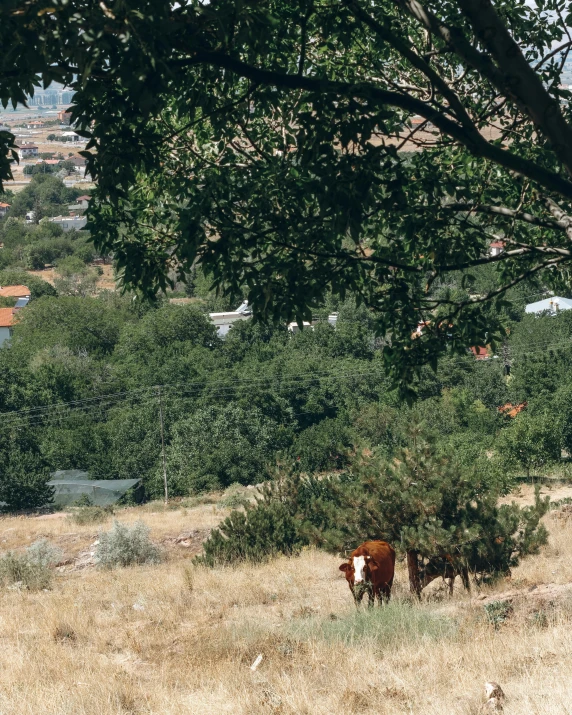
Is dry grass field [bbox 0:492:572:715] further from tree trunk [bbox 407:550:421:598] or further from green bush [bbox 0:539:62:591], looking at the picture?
green bush [bbox 0:539:62:591]

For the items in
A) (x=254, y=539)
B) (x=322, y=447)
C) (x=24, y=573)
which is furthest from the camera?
(x=322, y=447)

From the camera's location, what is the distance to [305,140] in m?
5.12

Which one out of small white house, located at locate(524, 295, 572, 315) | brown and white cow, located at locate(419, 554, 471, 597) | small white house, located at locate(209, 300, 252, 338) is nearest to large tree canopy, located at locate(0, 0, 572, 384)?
brown and white cow, located at locate(419, 554, 471, 597)

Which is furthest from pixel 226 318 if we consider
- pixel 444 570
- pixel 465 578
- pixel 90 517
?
pixel 465 578

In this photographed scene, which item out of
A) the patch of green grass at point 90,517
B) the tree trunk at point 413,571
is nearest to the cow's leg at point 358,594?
the tree trunk at point 413,571

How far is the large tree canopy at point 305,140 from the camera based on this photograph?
431cm

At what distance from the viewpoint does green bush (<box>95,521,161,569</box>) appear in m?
15.6

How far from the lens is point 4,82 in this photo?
175 inches

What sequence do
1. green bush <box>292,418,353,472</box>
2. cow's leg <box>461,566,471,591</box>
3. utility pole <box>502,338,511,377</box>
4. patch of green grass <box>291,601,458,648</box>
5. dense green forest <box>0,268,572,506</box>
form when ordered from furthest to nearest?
utility pole <box>502,338,511,377</box>
green bush <box>292,418,353,472</box>
dense green forest <box>0,268,572,506</box>
cow's leg <box>461,566,471,591</box>
patch of green grass <box>291,601,458,648</box>

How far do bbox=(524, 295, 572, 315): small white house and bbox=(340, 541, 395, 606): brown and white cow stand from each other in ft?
185

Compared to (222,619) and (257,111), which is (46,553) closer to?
(222,619)

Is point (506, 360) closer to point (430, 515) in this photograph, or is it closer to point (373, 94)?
point (430, 515)

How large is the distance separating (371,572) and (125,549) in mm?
7947

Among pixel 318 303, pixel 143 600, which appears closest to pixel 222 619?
pixel 143 600
